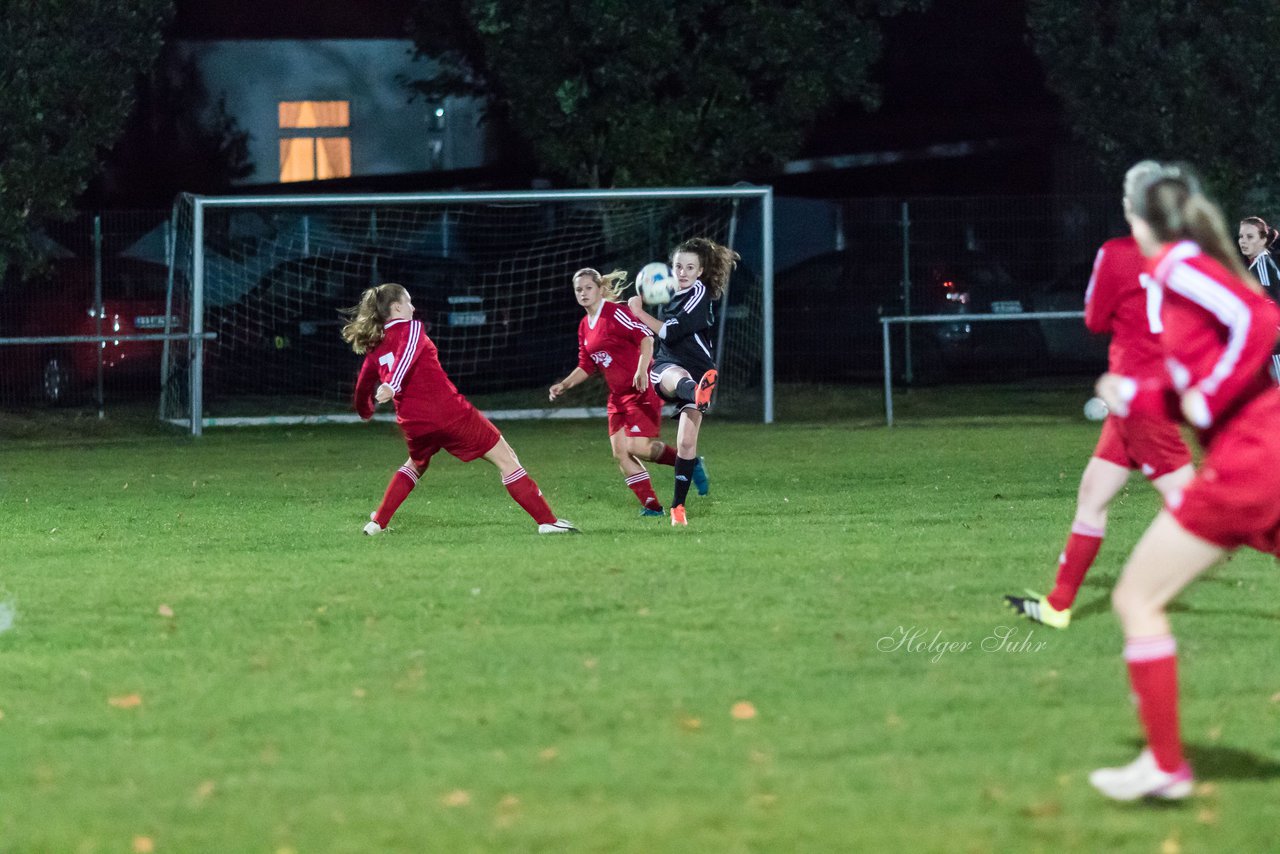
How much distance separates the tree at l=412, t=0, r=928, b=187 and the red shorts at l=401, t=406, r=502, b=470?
1197 cm

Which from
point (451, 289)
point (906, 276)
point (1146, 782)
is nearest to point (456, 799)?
point (1146, 782)

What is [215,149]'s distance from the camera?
25.1 meters

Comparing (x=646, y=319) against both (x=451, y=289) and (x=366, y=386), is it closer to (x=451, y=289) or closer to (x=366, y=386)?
(x=366, y=386)

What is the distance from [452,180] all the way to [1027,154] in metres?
8.41

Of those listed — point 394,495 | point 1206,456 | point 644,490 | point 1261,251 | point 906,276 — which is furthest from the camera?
point 906,276

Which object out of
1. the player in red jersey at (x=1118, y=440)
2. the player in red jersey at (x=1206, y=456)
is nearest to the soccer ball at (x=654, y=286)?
the player in red jersey at (x=1118, y=440)

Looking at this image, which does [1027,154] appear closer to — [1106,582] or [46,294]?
[46,294]

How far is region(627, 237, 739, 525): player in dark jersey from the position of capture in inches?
441

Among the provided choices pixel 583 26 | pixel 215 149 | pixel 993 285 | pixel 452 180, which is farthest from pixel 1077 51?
pixel 215 149

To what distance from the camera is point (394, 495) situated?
1030 cm

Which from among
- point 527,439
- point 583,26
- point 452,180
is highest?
point 583,26

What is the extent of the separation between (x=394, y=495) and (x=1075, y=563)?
4426 millimetres

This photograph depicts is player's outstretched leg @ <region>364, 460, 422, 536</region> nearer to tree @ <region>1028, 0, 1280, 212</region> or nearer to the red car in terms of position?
the red car

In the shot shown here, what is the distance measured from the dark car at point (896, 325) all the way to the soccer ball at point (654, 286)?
7475 millimetres
